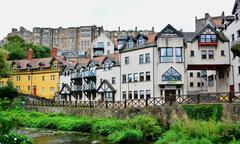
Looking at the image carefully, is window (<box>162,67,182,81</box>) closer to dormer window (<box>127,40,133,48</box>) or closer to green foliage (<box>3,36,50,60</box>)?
dormer window (<box>127,40,133,48</box>)

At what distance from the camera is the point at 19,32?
559 feet

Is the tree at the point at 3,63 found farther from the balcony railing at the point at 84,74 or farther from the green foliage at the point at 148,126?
the green foliage at the point at 148,126

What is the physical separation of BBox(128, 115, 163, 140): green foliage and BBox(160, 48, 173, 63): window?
60.4 ft

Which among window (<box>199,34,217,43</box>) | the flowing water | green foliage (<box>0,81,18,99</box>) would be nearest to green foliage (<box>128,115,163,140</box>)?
the flowing water

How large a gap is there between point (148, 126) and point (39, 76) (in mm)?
53480

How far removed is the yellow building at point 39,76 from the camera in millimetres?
79062

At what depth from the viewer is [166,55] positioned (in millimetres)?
50875

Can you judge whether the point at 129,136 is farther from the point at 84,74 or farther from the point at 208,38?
the point at 84,74

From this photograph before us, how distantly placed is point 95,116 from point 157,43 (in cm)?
1409

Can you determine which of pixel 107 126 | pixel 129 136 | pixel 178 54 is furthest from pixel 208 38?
pixel 129 136

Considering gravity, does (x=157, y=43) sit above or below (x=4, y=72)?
above

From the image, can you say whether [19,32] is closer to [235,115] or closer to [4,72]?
[4,72]

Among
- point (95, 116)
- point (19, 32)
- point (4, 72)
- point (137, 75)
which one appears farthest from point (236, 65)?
point (19, 32)

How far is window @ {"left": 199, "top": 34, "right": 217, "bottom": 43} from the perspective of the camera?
164 feet
